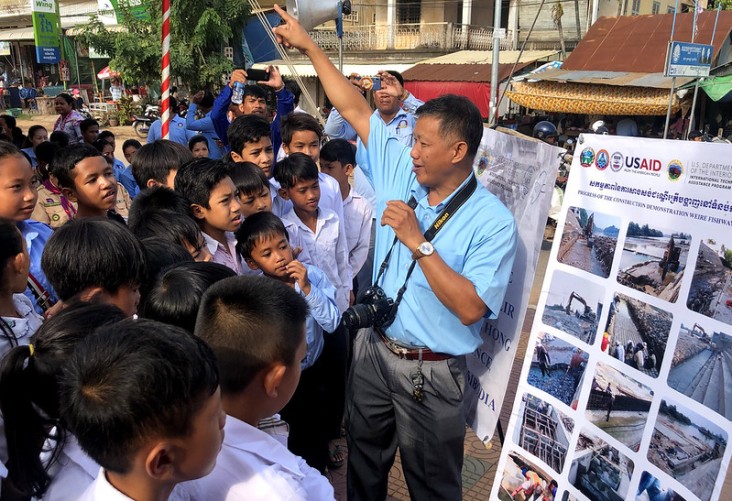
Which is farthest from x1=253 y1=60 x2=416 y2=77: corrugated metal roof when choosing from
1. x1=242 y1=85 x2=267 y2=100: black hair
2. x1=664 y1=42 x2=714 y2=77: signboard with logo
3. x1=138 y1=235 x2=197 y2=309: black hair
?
x1=138 y1=235 x2=197 y2=309: black hair

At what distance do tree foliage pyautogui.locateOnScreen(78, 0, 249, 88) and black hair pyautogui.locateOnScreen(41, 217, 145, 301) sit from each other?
1222cm

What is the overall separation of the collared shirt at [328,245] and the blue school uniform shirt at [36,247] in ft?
3.55

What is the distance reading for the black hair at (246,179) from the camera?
2689 millimetres

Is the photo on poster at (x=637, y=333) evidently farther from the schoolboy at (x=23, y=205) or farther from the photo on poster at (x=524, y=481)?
the schoolboy at (x=23, y=205)

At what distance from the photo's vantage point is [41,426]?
130cm

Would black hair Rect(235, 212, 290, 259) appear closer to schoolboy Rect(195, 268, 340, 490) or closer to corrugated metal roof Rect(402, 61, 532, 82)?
schoolboy Rect(195, 268, 340, 490)

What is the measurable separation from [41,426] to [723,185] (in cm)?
178

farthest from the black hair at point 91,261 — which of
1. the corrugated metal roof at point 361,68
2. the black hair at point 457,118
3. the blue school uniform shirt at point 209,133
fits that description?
the corrugated metal roof at point 361,68

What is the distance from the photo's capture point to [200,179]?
2.52 meters

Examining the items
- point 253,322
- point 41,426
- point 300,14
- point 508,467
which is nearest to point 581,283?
point 508,467

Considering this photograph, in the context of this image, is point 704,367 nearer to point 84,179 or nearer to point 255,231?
point 255,231

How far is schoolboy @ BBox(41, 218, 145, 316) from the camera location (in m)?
1.82

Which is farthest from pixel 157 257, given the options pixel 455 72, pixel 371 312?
pixel 455 72

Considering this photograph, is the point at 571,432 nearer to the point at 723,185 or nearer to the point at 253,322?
the point at 723,185
